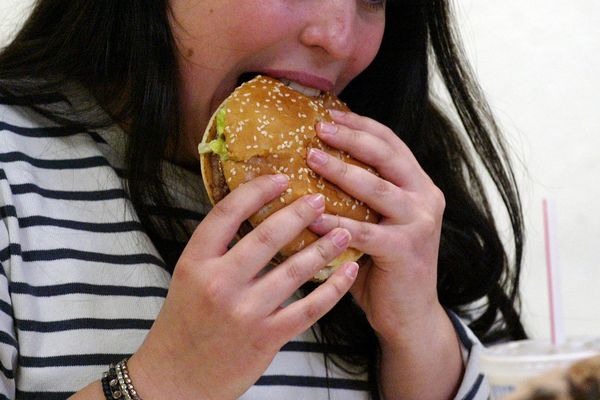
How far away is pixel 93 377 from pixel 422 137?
2.28ft

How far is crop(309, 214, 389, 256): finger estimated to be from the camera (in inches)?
42.1

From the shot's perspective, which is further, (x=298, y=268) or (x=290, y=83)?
(x=290, y=83)

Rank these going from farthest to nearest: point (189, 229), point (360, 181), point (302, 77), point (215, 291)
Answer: point (189, 229), point (302, 77), point (360, 181), point (215, 291)

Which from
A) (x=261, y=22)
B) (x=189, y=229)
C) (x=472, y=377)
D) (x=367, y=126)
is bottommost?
(x=472, y=377)

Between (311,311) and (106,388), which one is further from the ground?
(311,311)

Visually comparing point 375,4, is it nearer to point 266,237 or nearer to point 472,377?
point 266,237

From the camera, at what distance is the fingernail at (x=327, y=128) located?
112cm

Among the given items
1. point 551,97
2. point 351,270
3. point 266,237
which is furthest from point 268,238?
point 551,97

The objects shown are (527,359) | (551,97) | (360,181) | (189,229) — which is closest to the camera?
(527,359)

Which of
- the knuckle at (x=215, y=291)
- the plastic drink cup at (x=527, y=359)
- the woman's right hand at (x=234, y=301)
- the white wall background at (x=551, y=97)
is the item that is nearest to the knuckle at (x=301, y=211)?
the woman's right hand at (x=234, y=301)

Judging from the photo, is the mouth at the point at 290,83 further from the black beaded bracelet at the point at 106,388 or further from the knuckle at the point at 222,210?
the black beaded bracelet at the point at 106,388

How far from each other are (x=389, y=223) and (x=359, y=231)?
8 cm

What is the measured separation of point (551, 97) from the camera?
2711mm

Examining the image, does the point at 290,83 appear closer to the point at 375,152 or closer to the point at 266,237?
the point at 375,152
